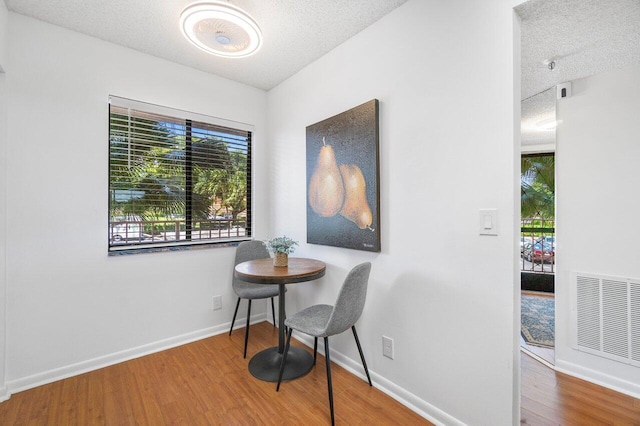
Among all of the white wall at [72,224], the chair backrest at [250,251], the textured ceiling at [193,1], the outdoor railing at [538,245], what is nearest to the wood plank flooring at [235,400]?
the white wall at [72,224]

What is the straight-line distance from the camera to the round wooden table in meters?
1.99

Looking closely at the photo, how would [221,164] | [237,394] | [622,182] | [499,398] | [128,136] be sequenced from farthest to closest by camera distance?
[221,164], [128,136], [622,182], [237,394], [499,398]

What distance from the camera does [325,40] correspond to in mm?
2268

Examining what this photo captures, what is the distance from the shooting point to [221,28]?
1697 millimetres

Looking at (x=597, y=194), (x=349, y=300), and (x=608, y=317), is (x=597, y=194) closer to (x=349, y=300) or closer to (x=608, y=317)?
(x=608, y=317)

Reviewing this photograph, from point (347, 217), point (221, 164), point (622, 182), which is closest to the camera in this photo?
point (622, 182)

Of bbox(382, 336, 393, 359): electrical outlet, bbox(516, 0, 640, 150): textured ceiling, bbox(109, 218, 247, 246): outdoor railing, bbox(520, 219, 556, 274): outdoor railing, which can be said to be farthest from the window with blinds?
bbox(520, 219, 556, 274): outdoor railing

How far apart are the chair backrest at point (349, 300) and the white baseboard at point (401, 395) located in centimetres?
52

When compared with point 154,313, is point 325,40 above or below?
above

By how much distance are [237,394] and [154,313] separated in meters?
1.14

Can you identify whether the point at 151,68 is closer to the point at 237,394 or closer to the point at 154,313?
the point at 154,313

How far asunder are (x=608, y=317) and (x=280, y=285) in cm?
241

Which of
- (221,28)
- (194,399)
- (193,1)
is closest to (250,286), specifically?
(194,399)

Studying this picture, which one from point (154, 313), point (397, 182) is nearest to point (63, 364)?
point (154, 313)
